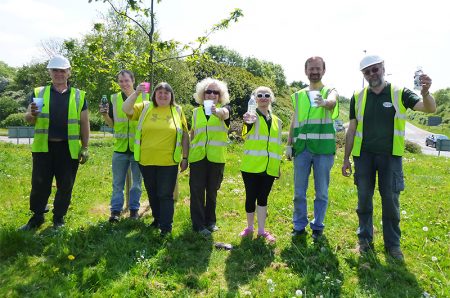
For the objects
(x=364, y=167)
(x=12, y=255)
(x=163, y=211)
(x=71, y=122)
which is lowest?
(x=12, y=255)

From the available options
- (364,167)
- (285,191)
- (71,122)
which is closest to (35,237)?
(71,122)

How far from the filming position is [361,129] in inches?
194

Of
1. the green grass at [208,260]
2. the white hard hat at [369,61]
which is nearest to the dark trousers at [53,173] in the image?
the green grass at [208,260]

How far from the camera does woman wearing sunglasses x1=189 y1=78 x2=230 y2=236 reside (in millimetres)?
5457

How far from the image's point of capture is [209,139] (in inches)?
215

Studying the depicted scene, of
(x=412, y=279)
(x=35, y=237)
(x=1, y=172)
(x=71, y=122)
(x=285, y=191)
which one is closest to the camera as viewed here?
(x=412, y=279)

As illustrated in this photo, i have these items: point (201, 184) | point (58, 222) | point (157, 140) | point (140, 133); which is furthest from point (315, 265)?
point (58, 222)

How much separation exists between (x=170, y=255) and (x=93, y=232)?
1363 millimetres

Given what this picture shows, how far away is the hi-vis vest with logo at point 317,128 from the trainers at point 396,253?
1.51 metres

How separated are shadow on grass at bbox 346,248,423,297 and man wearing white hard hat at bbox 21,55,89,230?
13.8ft

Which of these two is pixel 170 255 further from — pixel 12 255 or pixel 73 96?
pixel 73 96

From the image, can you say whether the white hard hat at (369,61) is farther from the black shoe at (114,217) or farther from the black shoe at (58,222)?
→ the black shoe at (58,222)

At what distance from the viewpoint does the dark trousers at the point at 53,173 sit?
17.8 feet

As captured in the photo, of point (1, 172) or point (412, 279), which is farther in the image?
point (1, 172)
